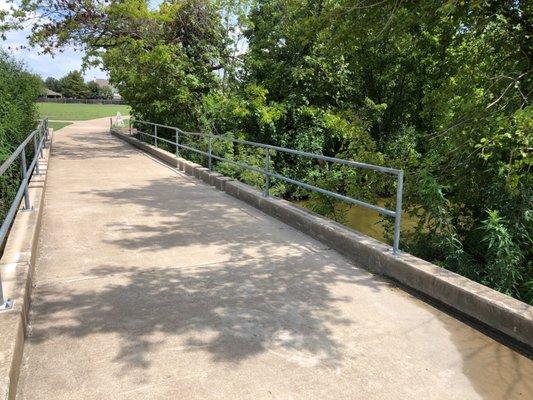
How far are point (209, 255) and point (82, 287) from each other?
4.93 ft

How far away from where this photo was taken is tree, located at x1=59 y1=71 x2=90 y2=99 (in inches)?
4788

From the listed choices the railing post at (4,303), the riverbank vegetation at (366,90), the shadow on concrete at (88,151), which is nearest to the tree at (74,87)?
the riverbank vegetation at (366,90)

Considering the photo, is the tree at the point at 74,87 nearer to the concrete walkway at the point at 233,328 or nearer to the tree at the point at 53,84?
the tree at the point at 53,84

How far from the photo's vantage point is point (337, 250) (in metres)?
5.81

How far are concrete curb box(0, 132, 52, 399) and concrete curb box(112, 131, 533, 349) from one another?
3359mm

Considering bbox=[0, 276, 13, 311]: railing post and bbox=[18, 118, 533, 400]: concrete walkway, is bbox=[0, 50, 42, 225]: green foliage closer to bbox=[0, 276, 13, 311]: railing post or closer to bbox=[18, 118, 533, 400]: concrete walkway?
bbox=[18, 118, 533, 400]: concrete walkway

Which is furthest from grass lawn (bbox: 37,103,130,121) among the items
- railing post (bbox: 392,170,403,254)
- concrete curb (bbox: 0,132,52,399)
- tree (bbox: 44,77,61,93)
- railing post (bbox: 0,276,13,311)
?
tree (bbox: 44,77,61,93)

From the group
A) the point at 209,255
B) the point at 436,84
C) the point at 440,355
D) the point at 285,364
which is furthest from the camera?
the point at 436,84

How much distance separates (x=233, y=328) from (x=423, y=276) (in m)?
1.92

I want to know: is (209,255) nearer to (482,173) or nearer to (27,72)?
(482,173)

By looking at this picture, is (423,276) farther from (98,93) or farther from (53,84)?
(53,84)

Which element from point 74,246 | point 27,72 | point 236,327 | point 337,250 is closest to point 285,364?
point 236,327

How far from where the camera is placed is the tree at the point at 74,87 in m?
122

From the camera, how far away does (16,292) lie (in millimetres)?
3688
